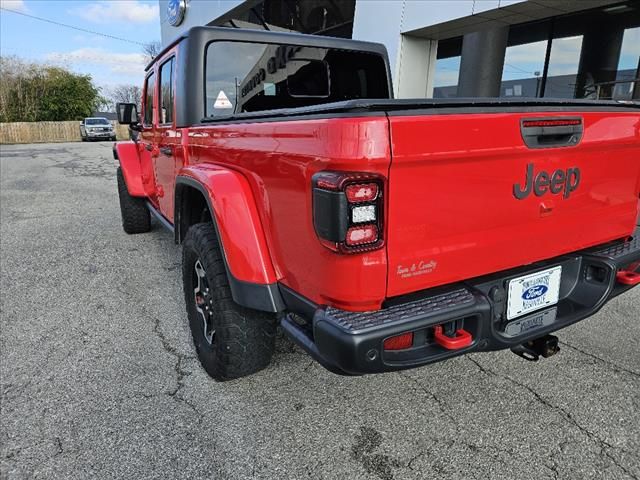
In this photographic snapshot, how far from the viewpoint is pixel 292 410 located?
2.36 m

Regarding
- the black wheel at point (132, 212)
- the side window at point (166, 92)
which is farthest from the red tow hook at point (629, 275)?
the black wheel at point (132, 212)

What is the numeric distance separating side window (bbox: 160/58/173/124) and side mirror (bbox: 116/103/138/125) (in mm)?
1104

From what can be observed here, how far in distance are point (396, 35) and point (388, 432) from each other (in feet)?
24.7

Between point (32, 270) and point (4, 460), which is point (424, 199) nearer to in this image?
point (4, 460)

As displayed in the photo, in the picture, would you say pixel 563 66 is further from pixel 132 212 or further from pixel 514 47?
pixel 132 212

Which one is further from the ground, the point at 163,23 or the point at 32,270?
the point at 163,23

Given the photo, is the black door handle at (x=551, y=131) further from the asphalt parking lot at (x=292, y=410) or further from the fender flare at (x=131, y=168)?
the fender flare at (x=131, y=168)

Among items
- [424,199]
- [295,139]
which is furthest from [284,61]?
[424,199]

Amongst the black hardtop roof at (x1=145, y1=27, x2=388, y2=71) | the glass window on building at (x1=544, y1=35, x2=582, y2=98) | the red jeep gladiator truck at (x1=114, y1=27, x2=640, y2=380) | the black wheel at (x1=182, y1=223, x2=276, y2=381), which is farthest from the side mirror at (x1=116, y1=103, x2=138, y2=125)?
the glass window on building at (x1=544, y1=35, x2=582, y2=98)

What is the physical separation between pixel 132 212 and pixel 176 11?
14.5 meters

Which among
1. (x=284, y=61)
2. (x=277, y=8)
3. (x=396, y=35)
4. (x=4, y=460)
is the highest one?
(x=277, y=8)

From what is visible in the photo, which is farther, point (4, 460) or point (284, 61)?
point (284, 61)

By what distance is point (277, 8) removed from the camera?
1361 centimetres

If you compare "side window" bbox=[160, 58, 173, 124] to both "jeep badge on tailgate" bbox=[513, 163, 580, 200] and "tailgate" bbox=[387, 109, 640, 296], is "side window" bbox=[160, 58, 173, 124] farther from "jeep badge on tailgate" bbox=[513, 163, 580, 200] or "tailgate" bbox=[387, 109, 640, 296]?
"jeep badge on tailgate" bbox=[513, 163, 580, 200]
